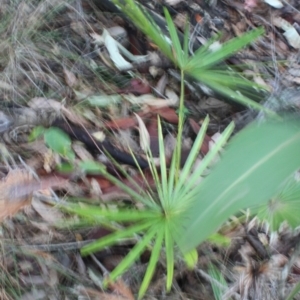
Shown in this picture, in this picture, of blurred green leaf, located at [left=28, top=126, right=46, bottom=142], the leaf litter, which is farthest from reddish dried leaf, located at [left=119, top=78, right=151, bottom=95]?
blurred green leaf, located at [left=28, top=126, right=46, bottom=142]

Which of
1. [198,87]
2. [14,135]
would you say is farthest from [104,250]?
[198,87]

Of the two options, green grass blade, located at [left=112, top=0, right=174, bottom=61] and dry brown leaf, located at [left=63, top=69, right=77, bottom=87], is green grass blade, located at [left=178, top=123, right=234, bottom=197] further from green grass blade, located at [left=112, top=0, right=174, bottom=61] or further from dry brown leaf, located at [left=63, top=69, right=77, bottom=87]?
dry brown leaf, located at [left=63, top=69, right=77, bottom=87]

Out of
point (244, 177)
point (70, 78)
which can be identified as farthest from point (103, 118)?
point (244, 177)

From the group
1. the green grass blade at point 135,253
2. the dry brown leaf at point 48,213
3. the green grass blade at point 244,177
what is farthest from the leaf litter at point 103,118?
the green grass blade at point 244,177

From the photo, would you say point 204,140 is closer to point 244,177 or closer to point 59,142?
point 59,142

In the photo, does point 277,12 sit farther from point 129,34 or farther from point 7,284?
point 7,284

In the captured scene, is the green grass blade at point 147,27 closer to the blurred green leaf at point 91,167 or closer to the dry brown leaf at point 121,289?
the blurred green leaf at point 91,167
